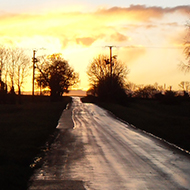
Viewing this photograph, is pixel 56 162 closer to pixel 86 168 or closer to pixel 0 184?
pixel 86 168

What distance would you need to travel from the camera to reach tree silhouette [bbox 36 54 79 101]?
8738cm

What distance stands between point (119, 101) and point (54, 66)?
3066cm

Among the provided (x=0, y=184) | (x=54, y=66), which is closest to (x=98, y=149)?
(x=0, y=184)

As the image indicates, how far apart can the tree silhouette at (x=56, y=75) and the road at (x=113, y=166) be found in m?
70.5

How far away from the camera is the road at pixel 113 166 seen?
28.3ft

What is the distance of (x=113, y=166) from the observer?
1094 centimetres

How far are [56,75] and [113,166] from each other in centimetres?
7839

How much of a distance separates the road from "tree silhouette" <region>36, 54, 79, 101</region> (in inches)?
2774

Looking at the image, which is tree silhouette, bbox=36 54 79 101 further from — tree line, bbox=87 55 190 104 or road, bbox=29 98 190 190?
road, bbox=29 98 190 190

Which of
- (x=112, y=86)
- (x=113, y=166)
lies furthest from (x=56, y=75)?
(x=113, y=166)

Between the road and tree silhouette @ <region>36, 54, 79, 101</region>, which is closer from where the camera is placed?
the road

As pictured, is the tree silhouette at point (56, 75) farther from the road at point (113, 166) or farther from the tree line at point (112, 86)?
the road at point (113, 166)

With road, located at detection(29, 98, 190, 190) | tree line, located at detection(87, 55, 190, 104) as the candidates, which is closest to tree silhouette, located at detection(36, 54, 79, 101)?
tree line, located at detection(87, 55, 190, 104)

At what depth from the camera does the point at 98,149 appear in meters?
14.6
